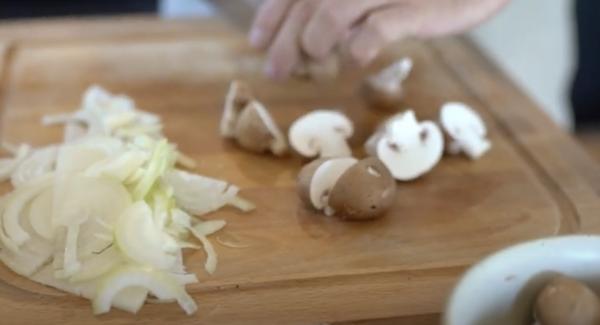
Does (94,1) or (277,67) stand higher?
(277,67)

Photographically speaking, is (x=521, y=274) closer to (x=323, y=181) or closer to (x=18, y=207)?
(x=323, y=181)

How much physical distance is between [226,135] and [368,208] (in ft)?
0.92

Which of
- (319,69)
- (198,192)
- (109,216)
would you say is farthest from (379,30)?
(109,216)

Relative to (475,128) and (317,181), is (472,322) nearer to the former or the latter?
(317,181)

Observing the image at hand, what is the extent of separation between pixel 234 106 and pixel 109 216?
0.30 meters

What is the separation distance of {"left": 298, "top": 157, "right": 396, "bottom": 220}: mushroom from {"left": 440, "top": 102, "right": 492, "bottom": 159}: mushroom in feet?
0.60

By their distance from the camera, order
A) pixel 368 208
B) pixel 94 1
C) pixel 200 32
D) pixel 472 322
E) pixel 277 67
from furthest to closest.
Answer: pixel 94 1 → pixel 200 32 → pixel 277 67 → pixel 368 208 → pixel 472 322

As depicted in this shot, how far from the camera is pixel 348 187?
38.7 inches

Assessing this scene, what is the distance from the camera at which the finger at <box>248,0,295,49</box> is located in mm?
1255

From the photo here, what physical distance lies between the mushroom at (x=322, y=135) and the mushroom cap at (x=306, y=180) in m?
0.10

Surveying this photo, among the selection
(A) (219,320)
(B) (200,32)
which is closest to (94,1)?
(B) (200,32)

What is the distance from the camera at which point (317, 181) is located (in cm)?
101

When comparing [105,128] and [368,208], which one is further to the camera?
[105,128]

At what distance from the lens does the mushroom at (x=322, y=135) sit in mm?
1137
